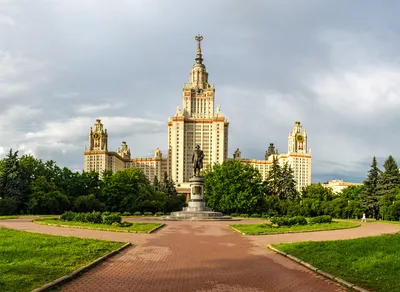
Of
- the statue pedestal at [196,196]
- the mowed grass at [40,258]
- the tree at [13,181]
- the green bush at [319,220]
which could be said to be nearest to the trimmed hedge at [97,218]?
the mowed grass at [40,258]

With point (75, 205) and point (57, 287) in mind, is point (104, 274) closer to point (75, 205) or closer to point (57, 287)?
point (57, 287)

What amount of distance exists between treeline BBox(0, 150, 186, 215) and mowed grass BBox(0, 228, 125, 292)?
1306 inches

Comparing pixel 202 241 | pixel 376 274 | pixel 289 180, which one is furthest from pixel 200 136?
pixel 376 274

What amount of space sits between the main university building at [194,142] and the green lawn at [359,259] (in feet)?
431

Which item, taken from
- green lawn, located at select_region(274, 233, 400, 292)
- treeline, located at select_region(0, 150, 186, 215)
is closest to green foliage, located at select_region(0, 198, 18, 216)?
treeline, located at select_region(0, 150, 186, 215)

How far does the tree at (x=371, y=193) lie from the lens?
55.5 meters

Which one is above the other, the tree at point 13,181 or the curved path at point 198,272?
the tree at point 13,181

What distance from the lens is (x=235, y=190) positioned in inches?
2302

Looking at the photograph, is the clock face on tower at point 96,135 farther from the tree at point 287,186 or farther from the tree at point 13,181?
the tree at point 13,181

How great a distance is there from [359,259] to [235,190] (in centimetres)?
4475

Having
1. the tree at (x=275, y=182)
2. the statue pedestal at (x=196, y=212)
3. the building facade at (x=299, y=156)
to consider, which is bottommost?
the statue pedestal at (x=196, y=212)

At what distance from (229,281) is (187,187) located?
439ft

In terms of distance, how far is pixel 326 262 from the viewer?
45.5 feet

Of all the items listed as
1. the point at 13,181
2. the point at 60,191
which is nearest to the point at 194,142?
the point at 60,191
